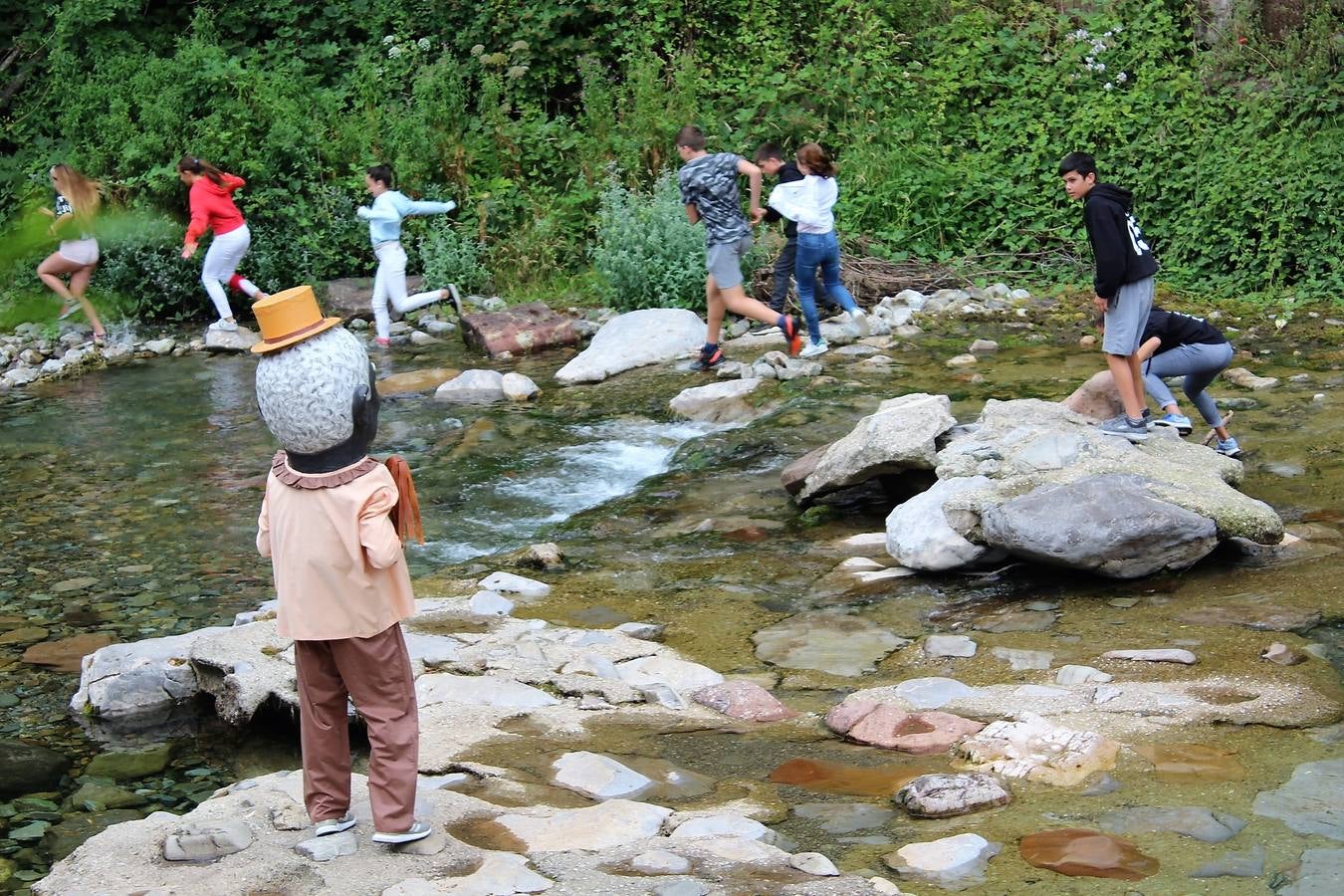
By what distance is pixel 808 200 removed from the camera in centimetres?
1048

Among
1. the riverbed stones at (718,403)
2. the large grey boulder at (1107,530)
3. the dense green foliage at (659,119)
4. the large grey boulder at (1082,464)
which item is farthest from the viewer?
the dense green foliage at (659,119)

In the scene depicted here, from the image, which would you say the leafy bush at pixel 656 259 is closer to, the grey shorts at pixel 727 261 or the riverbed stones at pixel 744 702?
the grey shorts at pixel 727 261

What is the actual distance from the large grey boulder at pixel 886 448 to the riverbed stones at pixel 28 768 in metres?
4.00

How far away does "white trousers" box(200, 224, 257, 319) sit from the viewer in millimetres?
13070

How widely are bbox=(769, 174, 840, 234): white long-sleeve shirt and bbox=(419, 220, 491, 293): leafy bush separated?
467 cm

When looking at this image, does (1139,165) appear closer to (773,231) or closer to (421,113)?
(773,231)

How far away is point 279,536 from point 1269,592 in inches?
159

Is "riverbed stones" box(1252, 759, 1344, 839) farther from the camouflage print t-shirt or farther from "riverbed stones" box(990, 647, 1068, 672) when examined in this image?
the camouflage print t-shirt

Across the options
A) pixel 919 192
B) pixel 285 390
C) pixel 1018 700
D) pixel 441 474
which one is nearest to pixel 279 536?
pixel 285 390

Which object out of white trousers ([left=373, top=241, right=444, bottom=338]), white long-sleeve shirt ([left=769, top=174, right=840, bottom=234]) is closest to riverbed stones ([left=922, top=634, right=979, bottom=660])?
white long-sleeve shirt ([left=769, top=174, right=840, bottom=234])

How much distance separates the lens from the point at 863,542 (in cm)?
701

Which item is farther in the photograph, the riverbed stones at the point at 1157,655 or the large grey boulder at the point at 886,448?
the large grey boulder at the point at 886,448

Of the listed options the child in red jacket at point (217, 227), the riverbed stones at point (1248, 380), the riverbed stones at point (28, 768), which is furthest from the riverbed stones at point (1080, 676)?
the child in red jacket at point (217, 227)

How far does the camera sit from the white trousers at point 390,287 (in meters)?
12.2
